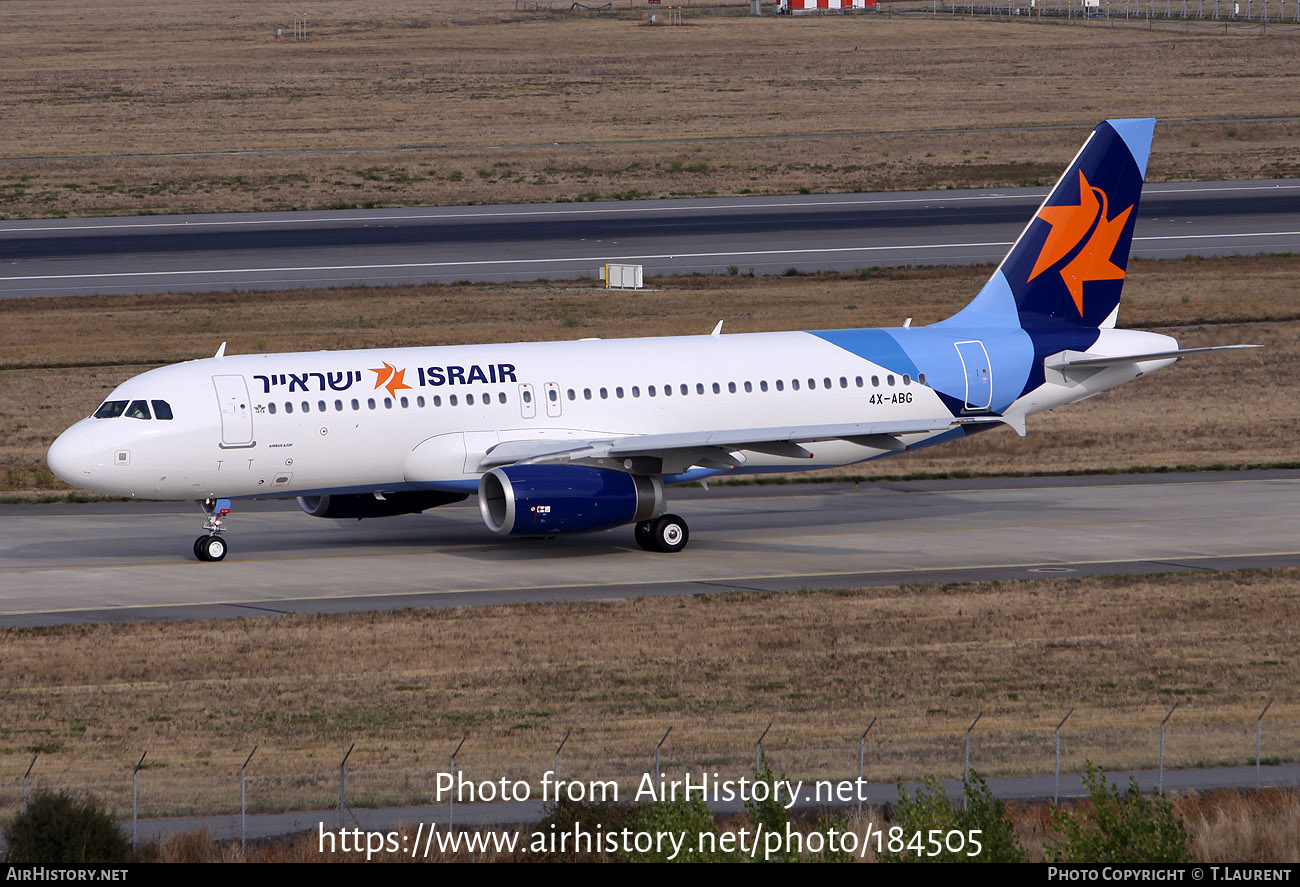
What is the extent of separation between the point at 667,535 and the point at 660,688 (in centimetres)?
1251

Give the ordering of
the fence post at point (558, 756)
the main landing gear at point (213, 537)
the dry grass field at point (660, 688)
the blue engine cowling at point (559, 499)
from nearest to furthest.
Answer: the fence post at point (558, 756) < the dry grass field at point (660, 688) < the blue engine cowling at point (559, 499) < the main landing gear at point (213, 537)

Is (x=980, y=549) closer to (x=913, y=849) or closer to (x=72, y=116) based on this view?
(x=913, y=849)

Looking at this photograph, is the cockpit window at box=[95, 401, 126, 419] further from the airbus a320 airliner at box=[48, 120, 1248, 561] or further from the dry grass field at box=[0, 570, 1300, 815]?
the dry grass field at box=[0, 570, 1300, 815]

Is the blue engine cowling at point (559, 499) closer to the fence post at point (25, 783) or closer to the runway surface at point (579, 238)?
the fence post at point (25, 783)

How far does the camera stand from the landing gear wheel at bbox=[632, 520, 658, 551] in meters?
43.2

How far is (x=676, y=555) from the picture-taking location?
1692 inches

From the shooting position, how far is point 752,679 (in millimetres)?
31391

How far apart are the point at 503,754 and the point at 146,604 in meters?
13.8

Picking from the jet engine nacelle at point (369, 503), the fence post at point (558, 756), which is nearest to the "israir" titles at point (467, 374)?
the jet engine nacelle at point (369, 503)

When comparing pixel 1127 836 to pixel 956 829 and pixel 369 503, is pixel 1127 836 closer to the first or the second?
pixel 956 829

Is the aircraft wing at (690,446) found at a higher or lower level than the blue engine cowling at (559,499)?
higher

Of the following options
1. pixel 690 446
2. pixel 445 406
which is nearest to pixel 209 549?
pixel 445 406

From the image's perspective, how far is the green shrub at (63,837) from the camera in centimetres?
1870

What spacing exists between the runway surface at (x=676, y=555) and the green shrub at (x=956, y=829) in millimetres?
18851
